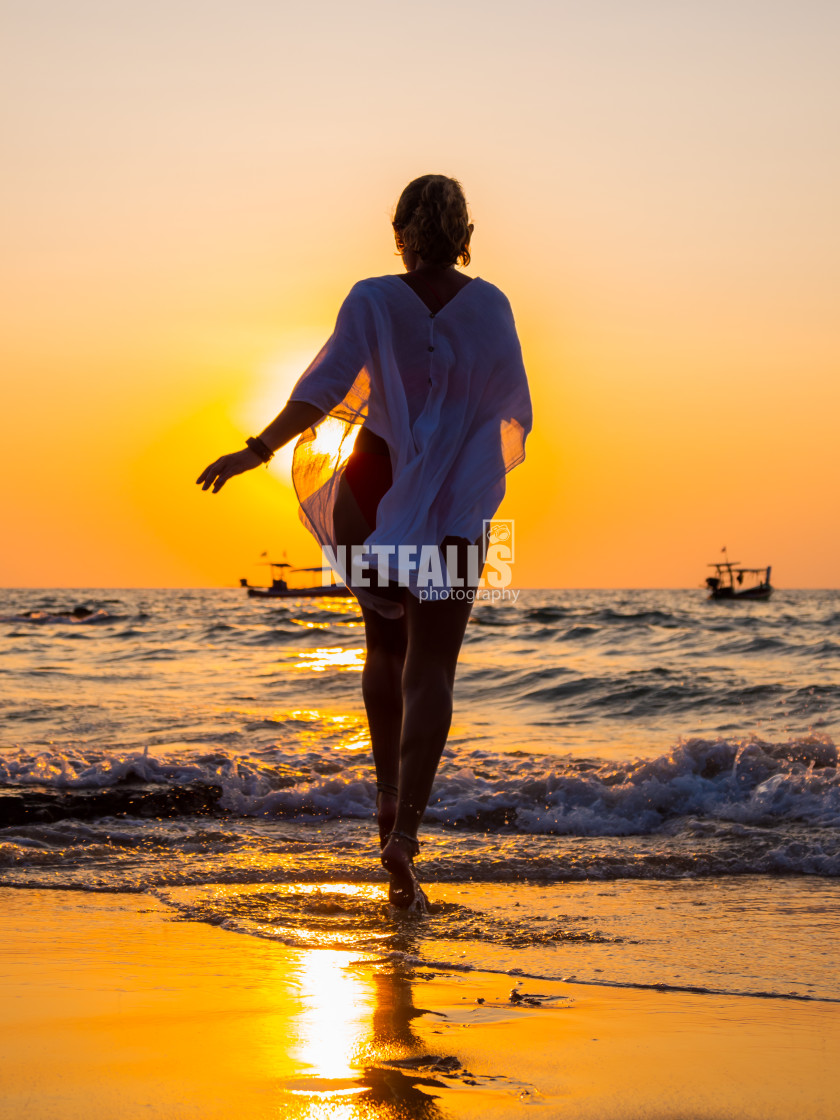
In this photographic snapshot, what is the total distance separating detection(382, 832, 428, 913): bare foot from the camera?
275 centimetres

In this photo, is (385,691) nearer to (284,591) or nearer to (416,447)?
(416,447)

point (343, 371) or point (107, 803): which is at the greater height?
point (343, 371)

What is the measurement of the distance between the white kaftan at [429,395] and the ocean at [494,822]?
102 cm

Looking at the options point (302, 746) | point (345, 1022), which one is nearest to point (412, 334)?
point (345, 1022)

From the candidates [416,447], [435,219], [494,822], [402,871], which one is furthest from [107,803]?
[435,219]

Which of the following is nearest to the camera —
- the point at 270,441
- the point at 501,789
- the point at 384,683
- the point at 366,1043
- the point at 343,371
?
the point at 366,1043

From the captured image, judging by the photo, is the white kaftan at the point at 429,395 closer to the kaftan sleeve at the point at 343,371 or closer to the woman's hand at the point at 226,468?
the kaftan sleeve at the point at 343,371

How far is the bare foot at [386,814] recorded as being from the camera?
117 inches

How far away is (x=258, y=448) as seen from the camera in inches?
101

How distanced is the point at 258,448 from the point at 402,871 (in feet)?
3.71

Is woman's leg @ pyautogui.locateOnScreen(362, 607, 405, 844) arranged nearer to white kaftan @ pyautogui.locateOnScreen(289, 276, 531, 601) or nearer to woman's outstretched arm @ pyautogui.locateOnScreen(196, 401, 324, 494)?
white kaftan @ pyautogui.locateOnScreen(289, 276, 531, 601)

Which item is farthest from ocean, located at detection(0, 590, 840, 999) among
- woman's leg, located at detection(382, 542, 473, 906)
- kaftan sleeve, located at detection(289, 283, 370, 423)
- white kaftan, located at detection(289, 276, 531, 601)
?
kaftan sleeve, located at detection(289, 283, 370, 423)

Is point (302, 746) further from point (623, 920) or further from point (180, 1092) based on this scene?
point (180, 1092)

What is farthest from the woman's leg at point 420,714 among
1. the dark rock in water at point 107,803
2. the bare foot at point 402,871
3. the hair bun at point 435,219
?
the dark rock in water at point 107,803
